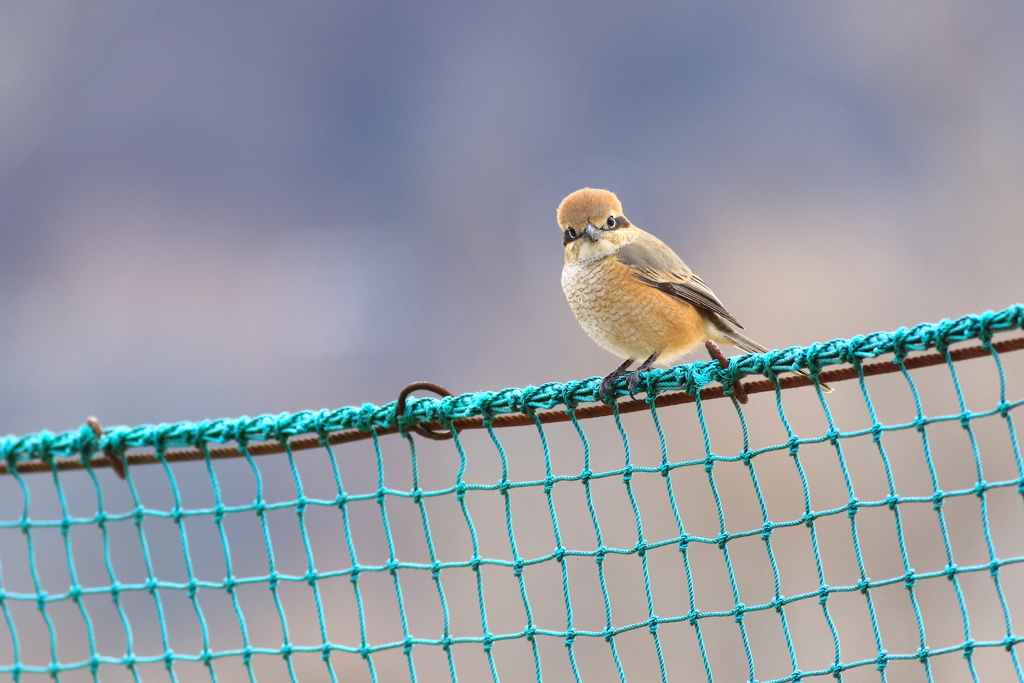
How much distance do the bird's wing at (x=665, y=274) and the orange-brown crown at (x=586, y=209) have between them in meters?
0.17

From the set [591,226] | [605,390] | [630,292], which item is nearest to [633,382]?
[605,390]

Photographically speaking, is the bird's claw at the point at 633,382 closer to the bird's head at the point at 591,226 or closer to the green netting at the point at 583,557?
the bird's head at the point at 591,226

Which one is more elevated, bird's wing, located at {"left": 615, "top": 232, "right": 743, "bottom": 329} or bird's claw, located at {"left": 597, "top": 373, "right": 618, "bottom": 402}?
bird's wing, located at {"left": 615, "top": 232, "right": 743, "bottom": 329}

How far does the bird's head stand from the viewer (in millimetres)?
3572

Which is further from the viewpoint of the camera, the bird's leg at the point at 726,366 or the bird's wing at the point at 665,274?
the bird's wing at the point at 665,274

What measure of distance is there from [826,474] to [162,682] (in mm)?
8384

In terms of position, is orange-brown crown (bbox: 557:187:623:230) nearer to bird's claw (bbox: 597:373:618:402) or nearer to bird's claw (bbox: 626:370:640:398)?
bird's claw (bbox: 597:373:618:402)

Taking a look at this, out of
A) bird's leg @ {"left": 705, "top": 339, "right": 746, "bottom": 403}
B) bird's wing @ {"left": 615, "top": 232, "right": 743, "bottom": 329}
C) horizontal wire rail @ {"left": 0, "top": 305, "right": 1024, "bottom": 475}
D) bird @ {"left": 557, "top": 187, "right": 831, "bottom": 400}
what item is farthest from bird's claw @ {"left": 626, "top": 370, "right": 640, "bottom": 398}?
bird's wing @ {"left": 615, "top": 232, "right": 743, "bottom": 329}

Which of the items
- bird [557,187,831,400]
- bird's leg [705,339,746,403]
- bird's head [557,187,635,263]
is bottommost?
bird's leg [705,339,746,403]

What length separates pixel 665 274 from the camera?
3.52 metres

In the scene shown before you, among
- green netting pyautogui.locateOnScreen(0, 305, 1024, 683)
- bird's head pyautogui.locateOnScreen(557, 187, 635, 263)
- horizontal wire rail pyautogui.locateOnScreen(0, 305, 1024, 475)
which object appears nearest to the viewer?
horizontal wire rail pyautogui.locateOnScreen(0, 305, 1024, 475)

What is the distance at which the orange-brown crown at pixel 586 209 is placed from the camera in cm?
362

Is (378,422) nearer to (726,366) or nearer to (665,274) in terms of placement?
(726,366)

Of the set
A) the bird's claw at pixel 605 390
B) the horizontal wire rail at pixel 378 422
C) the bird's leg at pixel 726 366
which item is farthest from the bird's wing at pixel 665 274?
the bird's leg at pixel 726 366
